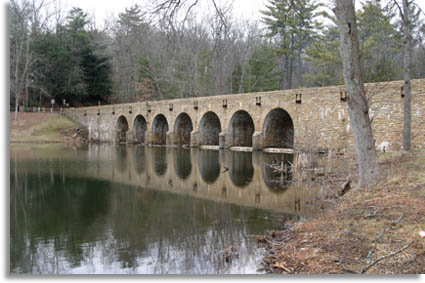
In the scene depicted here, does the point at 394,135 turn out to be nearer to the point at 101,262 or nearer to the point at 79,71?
the point at 101,262

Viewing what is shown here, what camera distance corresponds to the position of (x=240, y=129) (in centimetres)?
2639

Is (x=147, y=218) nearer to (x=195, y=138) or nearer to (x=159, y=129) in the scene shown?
(x=195, y=138)

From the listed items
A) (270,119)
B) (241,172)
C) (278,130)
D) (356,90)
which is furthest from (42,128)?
(356,90)

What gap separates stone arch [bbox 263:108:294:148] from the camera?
23.2 m

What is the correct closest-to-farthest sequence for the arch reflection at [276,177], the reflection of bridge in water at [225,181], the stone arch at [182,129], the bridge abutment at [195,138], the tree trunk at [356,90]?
1. the tree trunk at [356,90]
2. the reflection of bridge in water at [225,181]
3. the arch reflection at [276,177]
4. the bridge abutment at [195,138]
5. the stone arch at [182,129]

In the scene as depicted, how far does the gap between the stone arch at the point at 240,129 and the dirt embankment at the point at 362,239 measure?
59.4ft

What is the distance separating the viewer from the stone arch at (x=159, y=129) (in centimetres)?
3313

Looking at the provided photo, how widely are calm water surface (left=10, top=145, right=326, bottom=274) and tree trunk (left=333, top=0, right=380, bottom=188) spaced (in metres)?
1.31

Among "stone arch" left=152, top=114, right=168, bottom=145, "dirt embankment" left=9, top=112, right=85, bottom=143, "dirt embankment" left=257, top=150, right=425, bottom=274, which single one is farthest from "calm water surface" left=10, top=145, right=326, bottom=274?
"dirt embankment" left=9, top=112, right=85, bottom=143

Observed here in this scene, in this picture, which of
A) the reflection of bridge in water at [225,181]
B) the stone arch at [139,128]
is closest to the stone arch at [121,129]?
the stone arch at [139,128]

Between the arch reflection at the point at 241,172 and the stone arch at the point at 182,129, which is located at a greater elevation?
the stone arch at the point at 182,129

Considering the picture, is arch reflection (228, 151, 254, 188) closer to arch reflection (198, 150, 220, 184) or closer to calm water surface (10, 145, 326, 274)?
calm water surface (10, 145, 326, 274)

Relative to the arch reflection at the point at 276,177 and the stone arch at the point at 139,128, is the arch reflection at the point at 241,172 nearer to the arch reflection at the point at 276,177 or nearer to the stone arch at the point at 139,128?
the arch reflection at the point at 276,177

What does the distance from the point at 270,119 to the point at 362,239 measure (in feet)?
60.2
